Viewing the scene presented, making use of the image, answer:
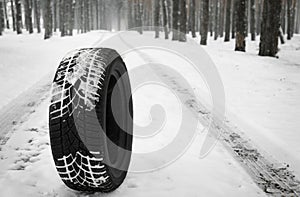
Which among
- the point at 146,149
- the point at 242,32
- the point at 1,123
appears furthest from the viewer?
the point at 242,32

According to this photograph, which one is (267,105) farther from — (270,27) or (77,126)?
(270,27)

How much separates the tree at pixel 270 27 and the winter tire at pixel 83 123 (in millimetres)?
10623

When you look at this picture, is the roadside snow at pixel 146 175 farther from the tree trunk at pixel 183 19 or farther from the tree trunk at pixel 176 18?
the tree trunk at pixel 176 18

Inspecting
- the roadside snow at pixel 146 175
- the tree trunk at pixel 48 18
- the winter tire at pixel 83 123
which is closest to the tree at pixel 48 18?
the tree trunk at pixel 48 18

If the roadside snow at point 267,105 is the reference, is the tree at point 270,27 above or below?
above

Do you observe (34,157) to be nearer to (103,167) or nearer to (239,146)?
(103,167)

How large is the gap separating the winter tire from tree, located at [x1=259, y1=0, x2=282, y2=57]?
Answer: 10623 millimetres

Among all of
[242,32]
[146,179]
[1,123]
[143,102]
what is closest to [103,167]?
[146,179]

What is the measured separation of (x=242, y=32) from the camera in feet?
46.5

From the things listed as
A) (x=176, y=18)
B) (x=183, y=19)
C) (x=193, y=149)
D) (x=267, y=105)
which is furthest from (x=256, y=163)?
(x=176, y=18)

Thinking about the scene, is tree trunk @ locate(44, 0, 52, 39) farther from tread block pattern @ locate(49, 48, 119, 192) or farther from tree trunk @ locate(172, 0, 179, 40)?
tread block pattern @ locate(49, 48, 119, 192)

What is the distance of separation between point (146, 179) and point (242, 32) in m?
12.9

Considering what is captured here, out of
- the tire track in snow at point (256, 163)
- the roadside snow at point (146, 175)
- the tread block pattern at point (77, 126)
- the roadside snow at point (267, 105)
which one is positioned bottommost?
the roadside snow at point (267, 105)

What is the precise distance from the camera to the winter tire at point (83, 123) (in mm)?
2082
